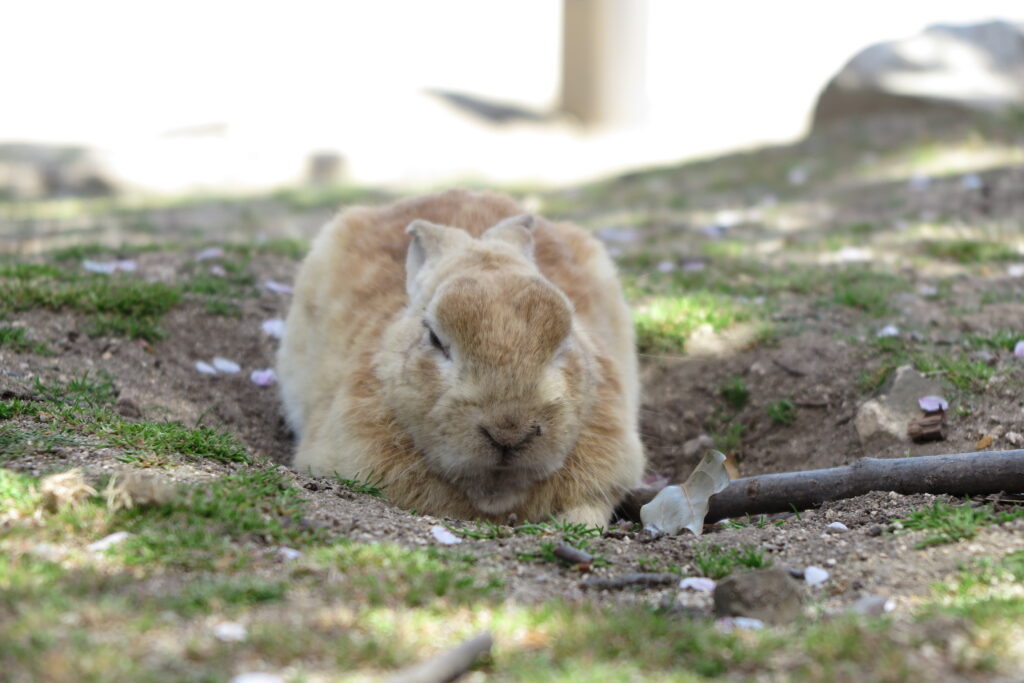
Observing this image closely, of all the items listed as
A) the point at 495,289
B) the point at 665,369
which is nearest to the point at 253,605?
the point at 495,289

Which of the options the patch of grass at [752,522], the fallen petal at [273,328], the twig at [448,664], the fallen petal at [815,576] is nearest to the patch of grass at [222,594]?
the twig at [448,664]

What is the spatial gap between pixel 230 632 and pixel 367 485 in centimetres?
166

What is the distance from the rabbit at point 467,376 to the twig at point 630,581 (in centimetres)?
72

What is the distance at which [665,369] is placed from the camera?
19.8 feet

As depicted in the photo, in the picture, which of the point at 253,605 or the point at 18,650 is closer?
the point at 18,650

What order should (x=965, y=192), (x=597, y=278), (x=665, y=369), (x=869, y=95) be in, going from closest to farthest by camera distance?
1. (x=597, y=278)
2. (x=665, y=369)
3. (x=965, y=192)
4. (x=869, y=95)

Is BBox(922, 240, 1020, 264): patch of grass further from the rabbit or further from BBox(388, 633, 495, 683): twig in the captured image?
BBox(388, 633, 495, 683): twig

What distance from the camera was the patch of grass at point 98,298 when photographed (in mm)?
5664

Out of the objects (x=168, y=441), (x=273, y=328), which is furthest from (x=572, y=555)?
(x=273, y=328)

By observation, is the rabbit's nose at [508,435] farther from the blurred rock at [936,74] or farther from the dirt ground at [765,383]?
the blurred rock at [936,74]

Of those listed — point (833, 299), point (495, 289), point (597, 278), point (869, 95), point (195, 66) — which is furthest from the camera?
point (195, 66)

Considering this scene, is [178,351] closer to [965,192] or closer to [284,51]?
[965,192]

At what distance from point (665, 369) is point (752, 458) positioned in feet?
3.02

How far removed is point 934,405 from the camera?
15.9 ft
